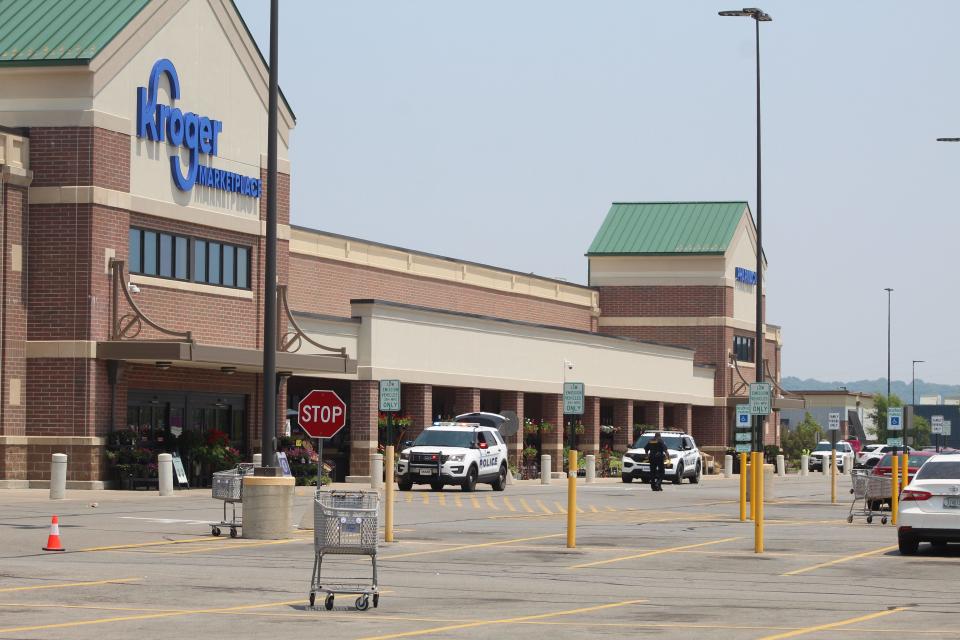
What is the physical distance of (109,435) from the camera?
40.8 m

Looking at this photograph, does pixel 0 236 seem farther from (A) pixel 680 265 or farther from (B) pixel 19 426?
(A) pixel 680 265

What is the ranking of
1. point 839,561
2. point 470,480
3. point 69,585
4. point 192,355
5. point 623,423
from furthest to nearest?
point 623,423 < point 470,480 < point 192,355 < point 839,561 < point 69,585

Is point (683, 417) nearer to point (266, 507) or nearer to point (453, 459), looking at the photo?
point (453, 459)

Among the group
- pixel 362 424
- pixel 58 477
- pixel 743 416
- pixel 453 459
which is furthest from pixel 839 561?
pixel 362 424

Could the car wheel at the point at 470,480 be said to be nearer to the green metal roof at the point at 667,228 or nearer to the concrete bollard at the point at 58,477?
the concrete bollard at the point at 58,477

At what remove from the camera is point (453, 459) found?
4412 cm

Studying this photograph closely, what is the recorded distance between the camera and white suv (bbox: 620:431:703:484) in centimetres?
5616

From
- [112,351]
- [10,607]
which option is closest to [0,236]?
[112,351]

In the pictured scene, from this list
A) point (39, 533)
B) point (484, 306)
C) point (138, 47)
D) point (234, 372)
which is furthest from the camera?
point (484, 306)

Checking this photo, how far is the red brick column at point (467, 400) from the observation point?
192ft

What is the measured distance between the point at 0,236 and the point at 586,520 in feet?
52.8

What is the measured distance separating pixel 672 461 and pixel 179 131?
21.3 m

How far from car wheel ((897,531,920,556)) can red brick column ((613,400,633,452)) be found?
45.6 metres

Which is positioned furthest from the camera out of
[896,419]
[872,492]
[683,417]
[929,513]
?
[683,417]
